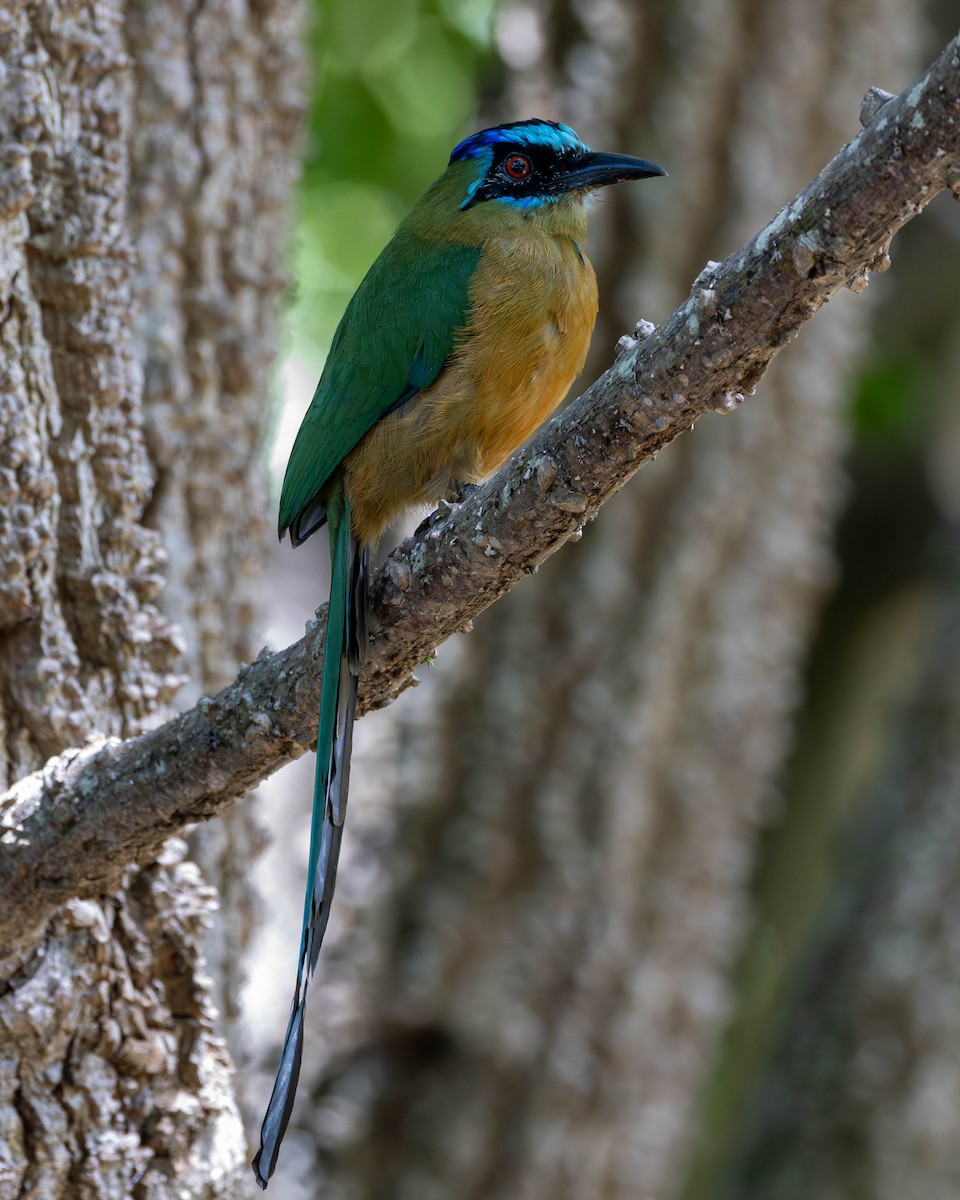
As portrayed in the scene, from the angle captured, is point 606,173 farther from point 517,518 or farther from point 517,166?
point 517,518

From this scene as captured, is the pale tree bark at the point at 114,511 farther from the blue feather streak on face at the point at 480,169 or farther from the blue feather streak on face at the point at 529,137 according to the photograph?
the blue feather streak on face at the point at 529,137

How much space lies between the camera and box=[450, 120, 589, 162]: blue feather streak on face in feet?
11.8

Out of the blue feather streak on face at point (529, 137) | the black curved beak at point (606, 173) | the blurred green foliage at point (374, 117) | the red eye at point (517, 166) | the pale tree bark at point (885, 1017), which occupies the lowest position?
the pale tree bark at point (885, 1017)

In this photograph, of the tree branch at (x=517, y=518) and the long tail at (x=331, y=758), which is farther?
the long tail at (x=331, y=758)

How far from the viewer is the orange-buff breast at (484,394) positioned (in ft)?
9.87

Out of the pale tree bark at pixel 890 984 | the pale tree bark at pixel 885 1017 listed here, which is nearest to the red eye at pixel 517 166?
the pale tree bark at pixel 890 984

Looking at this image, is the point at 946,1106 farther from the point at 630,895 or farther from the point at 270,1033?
the point at 270,1033

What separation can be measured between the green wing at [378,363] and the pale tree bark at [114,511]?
21 centimetres

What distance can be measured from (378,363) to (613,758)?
213 centimetres

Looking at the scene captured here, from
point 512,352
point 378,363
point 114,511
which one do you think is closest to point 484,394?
point 512,352

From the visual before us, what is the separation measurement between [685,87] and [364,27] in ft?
7.05

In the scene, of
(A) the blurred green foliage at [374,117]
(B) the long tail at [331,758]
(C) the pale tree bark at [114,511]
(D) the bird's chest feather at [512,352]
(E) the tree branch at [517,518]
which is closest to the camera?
(E) the tree branch at [517,518]

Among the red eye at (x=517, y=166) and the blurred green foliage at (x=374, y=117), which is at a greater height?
the blurred green foliage at (x=374, y=117)

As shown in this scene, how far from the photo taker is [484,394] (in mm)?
3006
